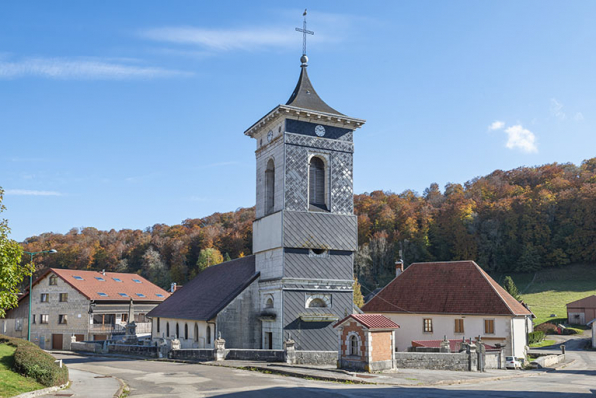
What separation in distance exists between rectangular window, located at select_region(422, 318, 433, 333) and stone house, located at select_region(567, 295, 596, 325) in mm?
30384

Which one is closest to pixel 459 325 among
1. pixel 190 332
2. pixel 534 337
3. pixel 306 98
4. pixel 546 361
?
pixel 546 361

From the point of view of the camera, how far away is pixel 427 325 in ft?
139

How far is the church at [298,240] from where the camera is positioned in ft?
106

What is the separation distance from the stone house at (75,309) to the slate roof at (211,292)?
7337 mm

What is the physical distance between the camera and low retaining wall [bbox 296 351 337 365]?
28875mm

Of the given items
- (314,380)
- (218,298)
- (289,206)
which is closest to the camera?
(314,380)

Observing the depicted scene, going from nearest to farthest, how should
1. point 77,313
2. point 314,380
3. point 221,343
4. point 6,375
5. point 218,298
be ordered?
point 6,375, point 314,380, point 221,343, point 218,298, point 77,313

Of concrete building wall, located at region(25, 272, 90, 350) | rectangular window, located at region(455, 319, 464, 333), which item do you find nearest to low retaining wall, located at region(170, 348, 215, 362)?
rectangular window, located at region(455, 319, 464, 333)

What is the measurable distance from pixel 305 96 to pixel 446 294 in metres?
19.4

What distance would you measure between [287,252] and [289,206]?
2779 mm

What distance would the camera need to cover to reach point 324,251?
33.5 meters

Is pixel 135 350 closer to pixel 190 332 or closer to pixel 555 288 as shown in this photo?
pixel 190 332

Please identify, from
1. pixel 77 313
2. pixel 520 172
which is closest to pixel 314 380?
pixel 77 313

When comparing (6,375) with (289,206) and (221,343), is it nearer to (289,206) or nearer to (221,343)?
(221,343)
